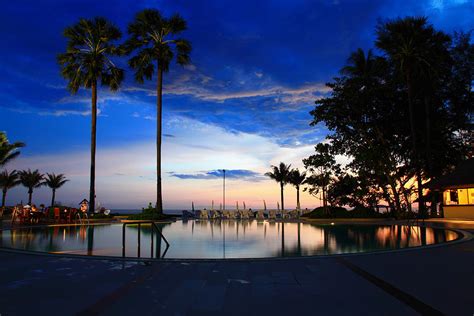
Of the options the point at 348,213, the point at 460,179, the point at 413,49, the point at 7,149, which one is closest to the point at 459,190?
the point at 460,179

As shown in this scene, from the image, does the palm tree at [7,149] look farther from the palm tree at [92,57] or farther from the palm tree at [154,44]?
the palm tree at [154,44]

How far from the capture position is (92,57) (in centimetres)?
2927

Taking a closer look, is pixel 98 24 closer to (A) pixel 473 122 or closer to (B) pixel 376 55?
(B) pixel 376 55

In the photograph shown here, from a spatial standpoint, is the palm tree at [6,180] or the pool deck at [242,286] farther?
the palm tree at [6,180]

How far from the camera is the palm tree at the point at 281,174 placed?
58562 millimetres

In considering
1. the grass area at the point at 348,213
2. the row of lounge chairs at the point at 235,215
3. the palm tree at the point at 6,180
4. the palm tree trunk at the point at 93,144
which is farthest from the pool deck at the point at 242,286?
the palm tree at the point at 6,180

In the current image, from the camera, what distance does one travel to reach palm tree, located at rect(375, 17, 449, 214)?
26.9m

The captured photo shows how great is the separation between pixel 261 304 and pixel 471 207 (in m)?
26.9

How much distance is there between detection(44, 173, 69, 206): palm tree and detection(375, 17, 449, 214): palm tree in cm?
4826

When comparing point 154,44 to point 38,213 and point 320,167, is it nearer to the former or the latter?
point 38,213

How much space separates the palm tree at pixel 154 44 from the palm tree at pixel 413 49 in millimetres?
16696

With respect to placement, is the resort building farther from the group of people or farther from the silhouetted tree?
the group of people

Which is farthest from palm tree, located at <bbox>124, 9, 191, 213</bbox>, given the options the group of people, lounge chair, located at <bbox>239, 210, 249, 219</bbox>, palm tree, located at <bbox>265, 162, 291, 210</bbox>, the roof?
palm tree, located at <bbox>265, 162, 291, 210</bbox>

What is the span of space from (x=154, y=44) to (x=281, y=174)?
35.1 m
